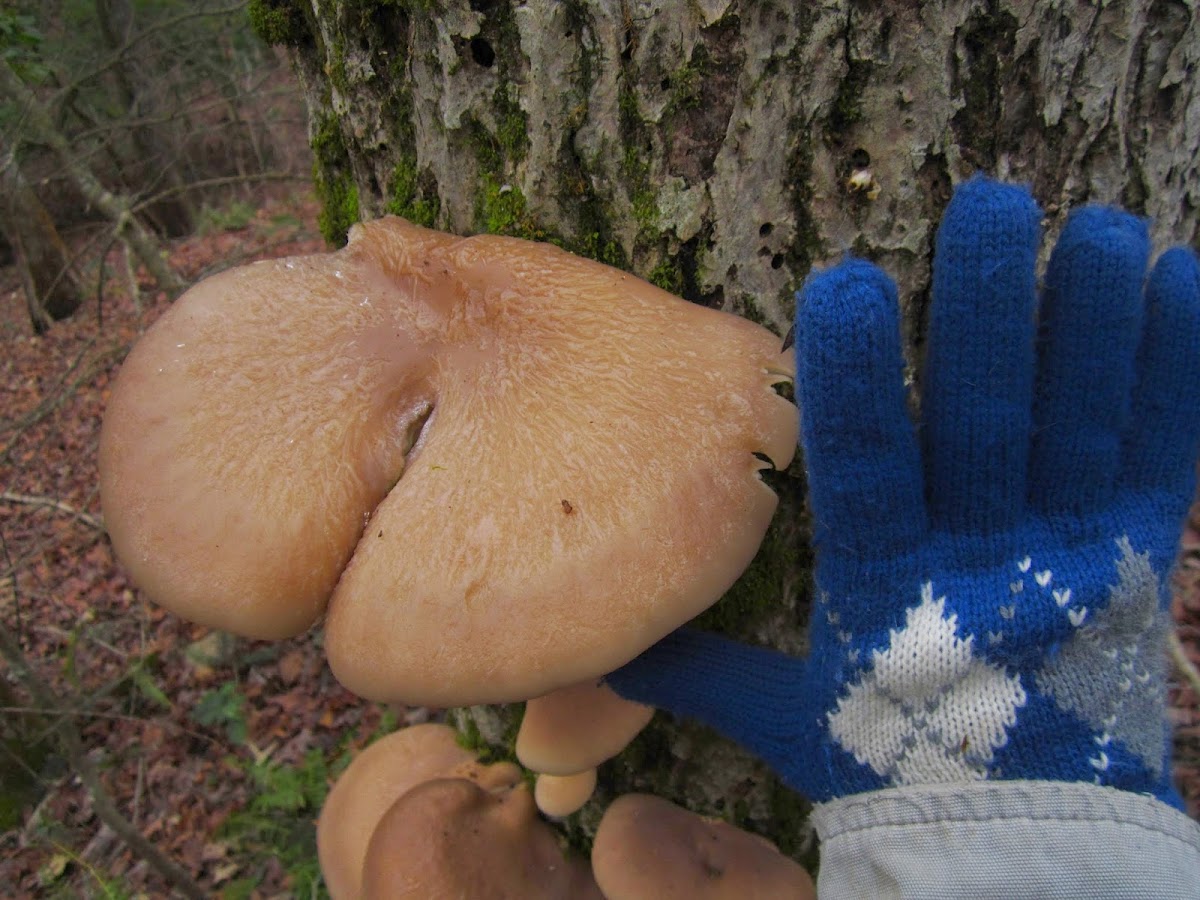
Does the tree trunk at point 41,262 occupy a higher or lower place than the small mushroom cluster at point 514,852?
lower

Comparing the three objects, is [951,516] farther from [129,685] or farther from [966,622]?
[129,685]

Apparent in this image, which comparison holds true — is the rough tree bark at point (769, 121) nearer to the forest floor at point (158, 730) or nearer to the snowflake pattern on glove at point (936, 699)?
the snowflake pattern on glove at point (936, 699)

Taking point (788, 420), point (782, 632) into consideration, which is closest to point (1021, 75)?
point (788, 420)

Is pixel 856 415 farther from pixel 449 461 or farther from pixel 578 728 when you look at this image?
pixel 578 728

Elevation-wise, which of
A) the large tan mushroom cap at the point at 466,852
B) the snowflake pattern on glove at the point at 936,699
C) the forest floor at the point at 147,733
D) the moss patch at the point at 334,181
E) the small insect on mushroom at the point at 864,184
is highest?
the small insect on mushroom at the point at 864,184

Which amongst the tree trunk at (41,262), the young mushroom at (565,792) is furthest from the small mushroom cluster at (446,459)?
the tree trunk at (41,262)
